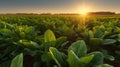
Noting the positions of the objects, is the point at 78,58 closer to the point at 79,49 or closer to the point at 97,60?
the point at 97,60

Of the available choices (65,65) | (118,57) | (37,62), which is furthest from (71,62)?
(118,57)

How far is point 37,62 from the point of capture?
318cm

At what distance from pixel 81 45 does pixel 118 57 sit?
70.5 inches

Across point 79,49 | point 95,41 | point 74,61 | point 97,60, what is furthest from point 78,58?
point 95,41

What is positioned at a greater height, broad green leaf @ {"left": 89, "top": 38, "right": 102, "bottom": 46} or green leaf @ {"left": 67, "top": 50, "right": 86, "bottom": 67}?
green leaf @ {"left": 67, "top": 50, "right": 86, "bottom": 67}

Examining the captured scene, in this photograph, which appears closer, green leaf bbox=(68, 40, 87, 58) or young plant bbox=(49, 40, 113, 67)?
young plant bbox=(49, 40, 113, 67)

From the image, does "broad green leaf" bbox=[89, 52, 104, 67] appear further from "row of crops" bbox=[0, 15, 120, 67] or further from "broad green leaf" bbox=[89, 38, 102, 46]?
"broad green leaf" bbox=[89, 38, 102, 46]

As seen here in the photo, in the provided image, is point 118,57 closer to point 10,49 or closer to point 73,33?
point 73,33

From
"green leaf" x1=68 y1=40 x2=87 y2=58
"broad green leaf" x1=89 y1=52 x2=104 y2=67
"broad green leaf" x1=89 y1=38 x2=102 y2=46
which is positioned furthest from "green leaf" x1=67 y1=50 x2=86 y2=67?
"broad green leaf" x1=89 y1=38 x2=102 y2=46

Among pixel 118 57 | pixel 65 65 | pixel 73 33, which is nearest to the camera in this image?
pixel 65 65

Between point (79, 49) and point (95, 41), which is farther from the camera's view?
point (95, 41)

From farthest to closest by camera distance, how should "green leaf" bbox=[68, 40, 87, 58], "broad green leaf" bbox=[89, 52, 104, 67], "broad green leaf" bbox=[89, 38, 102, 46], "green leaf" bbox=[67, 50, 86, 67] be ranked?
1. "broad green leaf" bbox=[89, 38, 102, 46]
2. "green leaf" bbox=[68, 40, 87, 58]
3. "broad green leaf" bbox=[89, 52, 104, 67]
4. "green leaf" bbox=[67, 50, 86, 67]

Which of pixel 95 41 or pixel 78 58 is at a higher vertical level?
pixel 78 58

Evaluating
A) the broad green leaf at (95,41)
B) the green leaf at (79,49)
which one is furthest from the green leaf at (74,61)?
the broad green leaf at (95,41)
